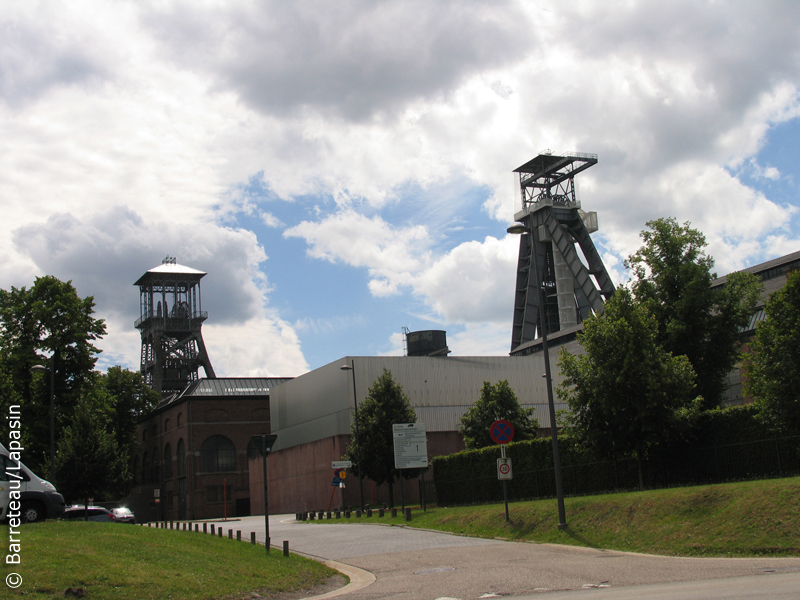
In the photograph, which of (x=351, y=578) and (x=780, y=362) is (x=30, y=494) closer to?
(x=351, y=578)

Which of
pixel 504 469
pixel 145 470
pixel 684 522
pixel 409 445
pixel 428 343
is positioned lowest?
pixel 684 522

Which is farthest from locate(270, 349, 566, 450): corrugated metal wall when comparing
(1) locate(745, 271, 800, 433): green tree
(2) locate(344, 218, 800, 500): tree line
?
(1) locate(745, 271, 800, 433): green tree

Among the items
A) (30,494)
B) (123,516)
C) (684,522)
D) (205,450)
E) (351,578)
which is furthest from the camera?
(205,450)

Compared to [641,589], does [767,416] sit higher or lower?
higher

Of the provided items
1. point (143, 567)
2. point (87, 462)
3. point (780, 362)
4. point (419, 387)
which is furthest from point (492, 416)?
point (143, 567)

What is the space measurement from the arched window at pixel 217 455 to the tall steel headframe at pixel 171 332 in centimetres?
2454

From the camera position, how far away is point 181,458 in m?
74.3

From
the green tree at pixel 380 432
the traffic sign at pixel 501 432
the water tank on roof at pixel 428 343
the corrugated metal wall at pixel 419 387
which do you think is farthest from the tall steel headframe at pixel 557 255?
the traffic sign at pixel 501 432

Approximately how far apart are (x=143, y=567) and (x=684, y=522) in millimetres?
11570

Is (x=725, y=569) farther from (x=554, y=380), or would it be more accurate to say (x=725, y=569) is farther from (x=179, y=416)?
(x=179, y=416)

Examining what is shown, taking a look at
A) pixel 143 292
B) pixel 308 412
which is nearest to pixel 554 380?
pixel 308 412

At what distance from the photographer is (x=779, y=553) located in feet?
46.7

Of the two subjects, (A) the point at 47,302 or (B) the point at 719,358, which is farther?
(A) the point at 47,302

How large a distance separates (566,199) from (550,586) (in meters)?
90.8
